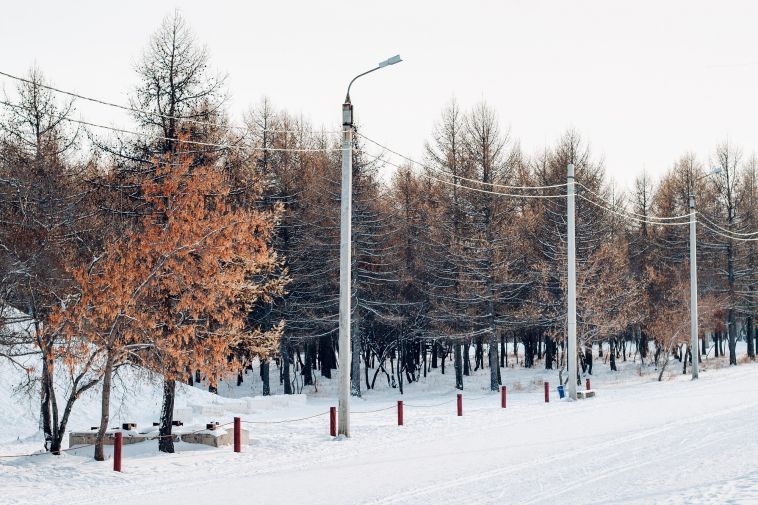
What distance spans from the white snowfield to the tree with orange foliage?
2082 mm

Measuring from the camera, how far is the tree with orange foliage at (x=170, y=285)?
612 inches

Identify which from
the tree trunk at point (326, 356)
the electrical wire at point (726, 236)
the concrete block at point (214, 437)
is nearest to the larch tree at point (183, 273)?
the concrete block at point (214, 437)

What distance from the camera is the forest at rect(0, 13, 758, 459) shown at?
16.7m

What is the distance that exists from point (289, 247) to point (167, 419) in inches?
920

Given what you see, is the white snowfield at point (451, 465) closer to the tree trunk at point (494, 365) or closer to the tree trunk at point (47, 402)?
the tree trunk at point (47, 402)

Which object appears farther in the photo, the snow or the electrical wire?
the electrical wire

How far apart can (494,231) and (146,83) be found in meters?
22.3

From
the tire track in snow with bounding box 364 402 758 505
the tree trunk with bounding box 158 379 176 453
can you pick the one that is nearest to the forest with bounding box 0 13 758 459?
the tree trunk with bounding box 158 379 176 453

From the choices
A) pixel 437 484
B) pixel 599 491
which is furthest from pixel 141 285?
pixel 599 491

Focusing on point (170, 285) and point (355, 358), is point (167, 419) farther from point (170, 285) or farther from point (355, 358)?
point (355, 358)

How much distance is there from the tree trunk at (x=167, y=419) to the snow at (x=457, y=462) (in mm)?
320

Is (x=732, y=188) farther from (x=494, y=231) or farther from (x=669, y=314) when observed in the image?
(x=494, y=231)

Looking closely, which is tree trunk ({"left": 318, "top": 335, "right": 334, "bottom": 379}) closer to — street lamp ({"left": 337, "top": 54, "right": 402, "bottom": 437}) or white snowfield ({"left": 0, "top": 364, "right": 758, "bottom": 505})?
white snowfield ({"left": 0, "top": 364, "right": 758, "bottom": 505})

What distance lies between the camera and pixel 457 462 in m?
14.7
